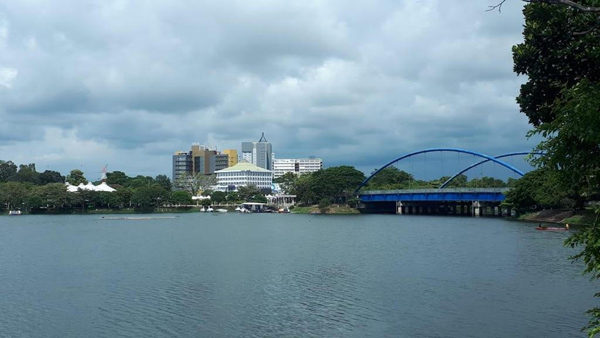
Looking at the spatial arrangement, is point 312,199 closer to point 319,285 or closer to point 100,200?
point 100,200

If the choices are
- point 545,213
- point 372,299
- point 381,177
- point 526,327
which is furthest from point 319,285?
point 381,177

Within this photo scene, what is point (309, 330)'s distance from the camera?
20.7 meters

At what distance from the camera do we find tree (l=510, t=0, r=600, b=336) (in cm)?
941

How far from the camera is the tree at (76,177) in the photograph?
560ft

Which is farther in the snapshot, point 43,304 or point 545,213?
point 545,213

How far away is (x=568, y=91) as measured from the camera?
1034 cm

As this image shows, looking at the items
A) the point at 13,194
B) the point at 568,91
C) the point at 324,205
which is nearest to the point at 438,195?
the point at 324,205

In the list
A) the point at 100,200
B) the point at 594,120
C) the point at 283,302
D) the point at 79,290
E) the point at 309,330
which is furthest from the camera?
the point at 100,200

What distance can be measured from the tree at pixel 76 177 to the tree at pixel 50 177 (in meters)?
5.65

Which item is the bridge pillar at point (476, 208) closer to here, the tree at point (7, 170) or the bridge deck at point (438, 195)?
the bridge deck at point (438, 195)

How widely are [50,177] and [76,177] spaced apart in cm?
787

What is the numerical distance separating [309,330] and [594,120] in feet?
46.3

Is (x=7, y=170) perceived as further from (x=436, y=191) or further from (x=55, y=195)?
(x=436, y=191)

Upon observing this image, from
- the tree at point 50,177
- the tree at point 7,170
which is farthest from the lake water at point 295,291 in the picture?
the tree at point 7,170
